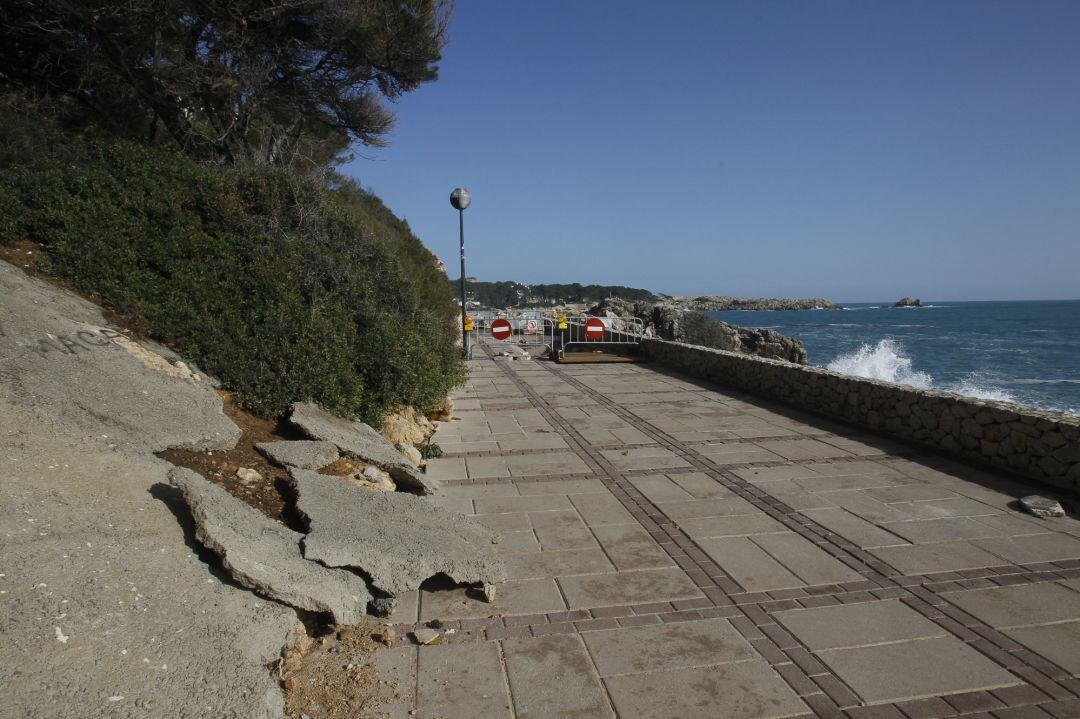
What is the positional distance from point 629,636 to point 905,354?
150 ft

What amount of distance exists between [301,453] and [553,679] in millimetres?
2699

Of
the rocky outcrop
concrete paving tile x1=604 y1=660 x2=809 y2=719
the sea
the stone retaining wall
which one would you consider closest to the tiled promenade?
concrete paving tile x1=604 y1=660 x2=809 y2=719

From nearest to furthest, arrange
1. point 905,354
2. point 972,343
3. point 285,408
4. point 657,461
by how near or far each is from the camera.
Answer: point 285,408 → point 657,461 → point 905,354 → point 972,343

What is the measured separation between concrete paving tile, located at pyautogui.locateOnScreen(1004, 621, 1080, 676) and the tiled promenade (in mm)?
11

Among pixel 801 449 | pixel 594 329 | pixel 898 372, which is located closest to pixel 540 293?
pixel 898 372

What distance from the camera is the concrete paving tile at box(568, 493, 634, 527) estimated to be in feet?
16.8

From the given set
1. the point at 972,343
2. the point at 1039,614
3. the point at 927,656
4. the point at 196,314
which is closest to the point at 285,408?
the point at 196,314

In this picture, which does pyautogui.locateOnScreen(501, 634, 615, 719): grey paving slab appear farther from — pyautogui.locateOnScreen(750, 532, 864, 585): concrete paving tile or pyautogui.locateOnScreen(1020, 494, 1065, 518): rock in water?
pyautogui.locateOnScreen(1020, 494, 1065, 518): rock in water

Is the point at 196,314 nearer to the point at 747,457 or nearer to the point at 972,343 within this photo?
the point at 747,457

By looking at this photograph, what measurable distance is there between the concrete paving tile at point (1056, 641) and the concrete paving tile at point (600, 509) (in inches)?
99.2

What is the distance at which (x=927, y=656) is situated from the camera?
3.15 meters

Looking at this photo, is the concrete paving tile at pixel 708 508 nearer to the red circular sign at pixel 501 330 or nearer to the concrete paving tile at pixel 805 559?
the concrete paving tile at pixel 805 559

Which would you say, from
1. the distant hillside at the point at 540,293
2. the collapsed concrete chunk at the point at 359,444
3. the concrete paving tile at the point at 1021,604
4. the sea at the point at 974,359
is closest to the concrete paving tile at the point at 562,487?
the collapsed concrete chunk at the point at 359,444

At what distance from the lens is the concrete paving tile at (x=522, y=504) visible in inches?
211
